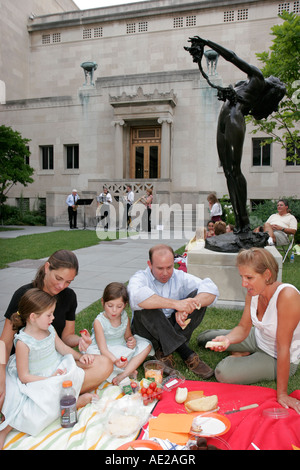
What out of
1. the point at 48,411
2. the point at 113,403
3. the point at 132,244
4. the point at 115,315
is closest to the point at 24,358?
the point at 48,411

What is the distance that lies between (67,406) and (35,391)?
0.82ft

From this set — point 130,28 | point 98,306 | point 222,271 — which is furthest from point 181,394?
point 130,28

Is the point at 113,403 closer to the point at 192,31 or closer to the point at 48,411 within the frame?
the point at 48,411

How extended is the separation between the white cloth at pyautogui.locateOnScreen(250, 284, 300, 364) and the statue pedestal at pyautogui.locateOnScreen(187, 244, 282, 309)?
6.39 ft

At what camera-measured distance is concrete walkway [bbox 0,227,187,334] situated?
6239 millimetres

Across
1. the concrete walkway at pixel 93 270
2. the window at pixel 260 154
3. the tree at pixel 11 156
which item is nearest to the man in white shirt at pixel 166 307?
the concrete walkway at pixel 93 270

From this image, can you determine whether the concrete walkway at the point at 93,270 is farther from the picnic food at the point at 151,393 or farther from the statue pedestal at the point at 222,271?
the picnic food at the point at 151,393

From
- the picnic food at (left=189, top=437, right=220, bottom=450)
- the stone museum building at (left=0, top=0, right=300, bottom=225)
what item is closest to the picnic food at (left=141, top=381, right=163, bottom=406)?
the picnic food at (left=189, top=437, right=220, bottom=450)

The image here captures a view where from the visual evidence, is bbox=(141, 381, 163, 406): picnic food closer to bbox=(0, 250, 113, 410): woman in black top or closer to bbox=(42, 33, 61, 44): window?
bbox=(0, 250, 113, 410): woman in black top

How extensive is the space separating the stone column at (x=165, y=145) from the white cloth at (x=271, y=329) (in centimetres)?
1855

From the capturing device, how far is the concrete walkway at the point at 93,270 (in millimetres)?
6239

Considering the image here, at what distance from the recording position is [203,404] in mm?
2736

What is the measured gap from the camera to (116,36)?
88.8ft

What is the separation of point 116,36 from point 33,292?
2877 centimetres
